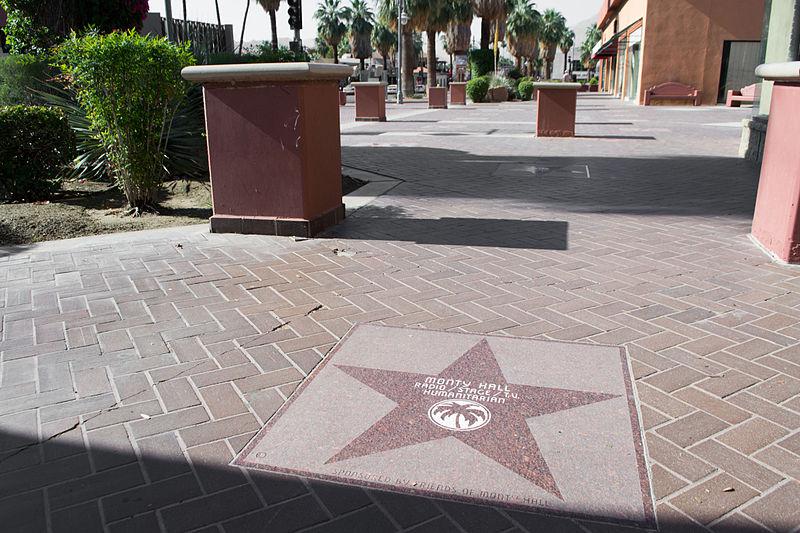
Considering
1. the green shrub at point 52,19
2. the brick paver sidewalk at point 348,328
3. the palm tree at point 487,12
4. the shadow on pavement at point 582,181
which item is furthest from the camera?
the palm tree at point 487,12

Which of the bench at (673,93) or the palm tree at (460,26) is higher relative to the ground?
the palm tree at (460,26)

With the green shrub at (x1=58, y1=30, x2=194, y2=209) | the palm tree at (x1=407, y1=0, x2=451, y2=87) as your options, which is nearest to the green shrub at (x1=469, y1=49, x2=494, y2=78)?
the palm tree at (x1=407, y1=0, x2=451, y2=87)

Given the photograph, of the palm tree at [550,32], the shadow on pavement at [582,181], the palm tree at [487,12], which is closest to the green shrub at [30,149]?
the shadow on pavement at [582,181]

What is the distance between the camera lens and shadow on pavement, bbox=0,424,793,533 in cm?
242

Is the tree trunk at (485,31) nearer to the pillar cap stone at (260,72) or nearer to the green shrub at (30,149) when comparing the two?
the green shrub at (30,149)

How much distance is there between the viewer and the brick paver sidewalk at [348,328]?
2.55m

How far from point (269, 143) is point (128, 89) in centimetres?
187

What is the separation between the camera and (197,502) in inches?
101

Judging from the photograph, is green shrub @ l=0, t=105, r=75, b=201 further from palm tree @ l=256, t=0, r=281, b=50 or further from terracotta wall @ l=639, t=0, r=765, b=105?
palm tree @ l=256, t=0, r=281, b=50

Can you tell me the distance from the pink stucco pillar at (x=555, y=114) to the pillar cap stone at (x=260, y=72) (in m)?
10.7

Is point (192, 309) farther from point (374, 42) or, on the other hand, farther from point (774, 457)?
point (374, 42)

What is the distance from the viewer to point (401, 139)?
53.6ft

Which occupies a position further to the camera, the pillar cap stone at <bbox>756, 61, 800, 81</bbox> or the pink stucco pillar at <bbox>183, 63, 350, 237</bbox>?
the pink stucco pillar at <bbox>183, 63, 350, 237</bbox>

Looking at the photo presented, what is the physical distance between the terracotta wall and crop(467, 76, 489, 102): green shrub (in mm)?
8668
